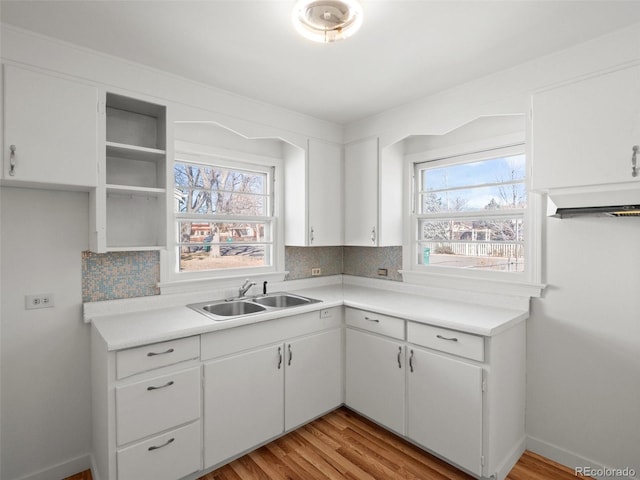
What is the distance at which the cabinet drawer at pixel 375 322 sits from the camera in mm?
2375

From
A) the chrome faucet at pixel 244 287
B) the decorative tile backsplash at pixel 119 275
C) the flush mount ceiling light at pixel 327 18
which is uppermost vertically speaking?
the flush mount ceiling light at pixel 327 18

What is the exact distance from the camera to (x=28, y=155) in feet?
5.74

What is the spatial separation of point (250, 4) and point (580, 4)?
4.92 ft

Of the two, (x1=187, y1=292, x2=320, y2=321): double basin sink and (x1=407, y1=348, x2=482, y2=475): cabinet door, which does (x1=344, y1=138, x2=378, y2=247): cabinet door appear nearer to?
(x1=187, y1=292, x2=320, y2=321): double basin sink

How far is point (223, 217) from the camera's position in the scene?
2846mm

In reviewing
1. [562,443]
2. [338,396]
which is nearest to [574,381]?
[562,443]

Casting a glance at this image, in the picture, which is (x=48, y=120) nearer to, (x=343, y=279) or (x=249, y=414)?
(x=249, y=414)

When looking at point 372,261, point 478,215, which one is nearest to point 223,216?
point 372,261

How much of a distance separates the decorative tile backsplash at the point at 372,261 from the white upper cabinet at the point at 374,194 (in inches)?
7.4

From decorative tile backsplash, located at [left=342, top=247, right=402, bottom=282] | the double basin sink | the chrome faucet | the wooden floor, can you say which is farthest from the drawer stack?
decorative tile backsplash, located at [left=342, top=247, right=402, bottom=282]

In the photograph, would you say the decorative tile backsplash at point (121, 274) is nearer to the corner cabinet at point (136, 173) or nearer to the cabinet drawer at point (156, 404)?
the corner cabinet at point (136, 173)

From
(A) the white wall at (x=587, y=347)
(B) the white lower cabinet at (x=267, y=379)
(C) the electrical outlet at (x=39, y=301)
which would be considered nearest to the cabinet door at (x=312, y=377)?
(B) the white lower cabinet at (x=267, y=379)

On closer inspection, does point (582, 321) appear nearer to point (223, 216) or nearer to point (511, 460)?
point (511, 460)

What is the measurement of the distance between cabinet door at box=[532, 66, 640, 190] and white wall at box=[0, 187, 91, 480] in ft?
8.99
